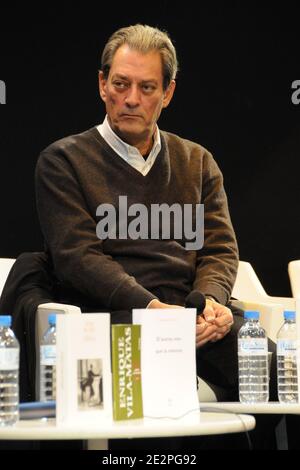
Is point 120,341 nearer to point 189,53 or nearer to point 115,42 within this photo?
point 115,42

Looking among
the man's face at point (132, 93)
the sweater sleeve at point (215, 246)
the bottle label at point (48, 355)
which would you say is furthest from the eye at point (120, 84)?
the bottle label at point (48, 355)

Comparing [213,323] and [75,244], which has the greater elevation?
[75,244]

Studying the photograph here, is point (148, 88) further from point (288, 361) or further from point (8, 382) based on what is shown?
point (8, 382)

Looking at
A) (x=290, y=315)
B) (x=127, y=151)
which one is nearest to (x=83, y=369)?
(x=290, y=315)

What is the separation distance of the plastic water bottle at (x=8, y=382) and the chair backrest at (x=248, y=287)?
2.01 m

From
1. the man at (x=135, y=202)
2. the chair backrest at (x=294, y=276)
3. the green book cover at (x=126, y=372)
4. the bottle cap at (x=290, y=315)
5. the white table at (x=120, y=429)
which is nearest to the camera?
the white table at (x=120, y=429)

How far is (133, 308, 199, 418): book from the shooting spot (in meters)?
2.12

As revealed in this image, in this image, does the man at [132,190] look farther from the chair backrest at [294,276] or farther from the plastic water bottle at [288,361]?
the chair backrest at [294,276]

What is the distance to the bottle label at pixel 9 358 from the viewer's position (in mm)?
2164

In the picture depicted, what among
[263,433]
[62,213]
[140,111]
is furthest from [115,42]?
[263,433]

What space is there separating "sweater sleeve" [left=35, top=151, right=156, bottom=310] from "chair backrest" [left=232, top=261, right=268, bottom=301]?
3.59 ft

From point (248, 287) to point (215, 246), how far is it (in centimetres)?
78

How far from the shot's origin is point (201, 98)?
4441 millimetres

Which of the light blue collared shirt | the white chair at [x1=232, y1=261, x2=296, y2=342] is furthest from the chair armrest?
the white chair at [x1=232, y1=261, x2=296, y2=342]
